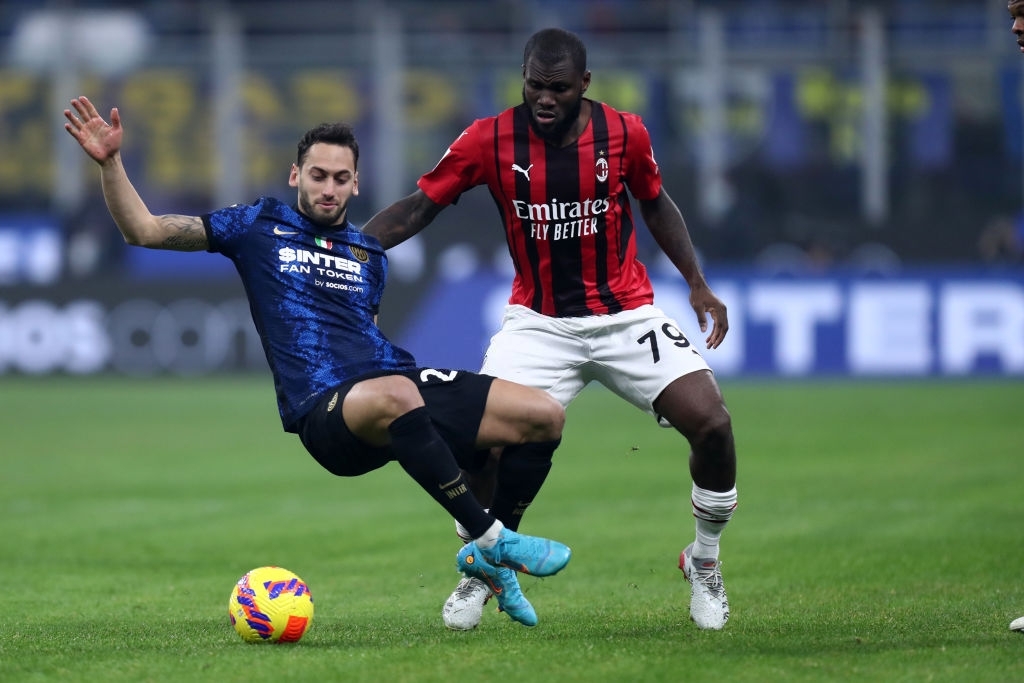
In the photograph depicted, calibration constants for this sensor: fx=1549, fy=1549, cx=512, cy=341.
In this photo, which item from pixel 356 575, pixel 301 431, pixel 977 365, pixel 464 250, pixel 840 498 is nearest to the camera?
pixel 301 431

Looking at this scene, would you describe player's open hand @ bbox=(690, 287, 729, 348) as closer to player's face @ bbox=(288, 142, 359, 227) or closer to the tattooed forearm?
player's face @ bbox=(288, 142, 359, 227)

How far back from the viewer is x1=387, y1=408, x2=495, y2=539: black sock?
614 cm

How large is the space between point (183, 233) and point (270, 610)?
161 cm

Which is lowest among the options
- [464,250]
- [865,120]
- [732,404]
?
[732,404]

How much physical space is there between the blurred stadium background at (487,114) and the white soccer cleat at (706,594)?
13.3 m

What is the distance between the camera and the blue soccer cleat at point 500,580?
6262 millimetres

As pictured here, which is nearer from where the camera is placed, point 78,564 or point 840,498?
point 78,564

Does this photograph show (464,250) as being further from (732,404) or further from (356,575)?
(356,575)

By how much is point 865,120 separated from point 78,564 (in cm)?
1688

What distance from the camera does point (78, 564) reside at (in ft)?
28.8

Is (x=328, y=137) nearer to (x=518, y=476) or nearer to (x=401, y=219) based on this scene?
(x=401, y=219)

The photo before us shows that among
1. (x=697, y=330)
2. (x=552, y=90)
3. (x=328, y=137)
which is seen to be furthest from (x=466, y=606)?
(x=697, y=330)

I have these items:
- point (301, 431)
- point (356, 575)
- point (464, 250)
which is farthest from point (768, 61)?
point (301, 431)

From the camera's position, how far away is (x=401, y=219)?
7121 millimetres
